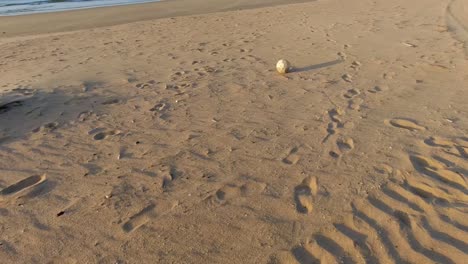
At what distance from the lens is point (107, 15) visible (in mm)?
14227

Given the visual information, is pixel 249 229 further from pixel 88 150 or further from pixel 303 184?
pixel 88 150

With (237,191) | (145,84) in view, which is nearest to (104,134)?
(145,84)

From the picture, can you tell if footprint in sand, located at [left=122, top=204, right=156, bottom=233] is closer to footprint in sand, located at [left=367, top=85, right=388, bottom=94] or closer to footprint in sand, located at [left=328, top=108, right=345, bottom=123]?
footprint in sand, located at [left=328, top=108, right=345, bottom=123]

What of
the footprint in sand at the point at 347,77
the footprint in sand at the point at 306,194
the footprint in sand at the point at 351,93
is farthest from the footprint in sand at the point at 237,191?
the footprint in sand at the point at 347,77

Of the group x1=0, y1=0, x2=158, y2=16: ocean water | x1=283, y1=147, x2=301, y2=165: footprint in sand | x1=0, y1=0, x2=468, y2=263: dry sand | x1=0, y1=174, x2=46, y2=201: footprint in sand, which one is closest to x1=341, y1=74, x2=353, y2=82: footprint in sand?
x1=0, y1=0, x2=468, y2=263: dry sand

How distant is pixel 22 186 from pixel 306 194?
241 centimetres

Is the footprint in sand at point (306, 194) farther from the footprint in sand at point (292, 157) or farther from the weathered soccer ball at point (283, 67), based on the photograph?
the weathered soccer ball at point (283, 67)

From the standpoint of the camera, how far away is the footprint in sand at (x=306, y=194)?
308cm

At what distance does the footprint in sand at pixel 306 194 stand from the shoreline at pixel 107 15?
10.7m

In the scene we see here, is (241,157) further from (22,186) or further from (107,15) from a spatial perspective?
(107,15)

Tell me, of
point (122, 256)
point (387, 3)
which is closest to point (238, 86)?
point (122, 256)

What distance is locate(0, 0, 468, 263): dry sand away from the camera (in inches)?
110

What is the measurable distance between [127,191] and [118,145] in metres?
0.90

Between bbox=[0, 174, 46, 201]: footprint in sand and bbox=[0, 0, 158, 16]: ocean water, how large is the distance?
14.1m
